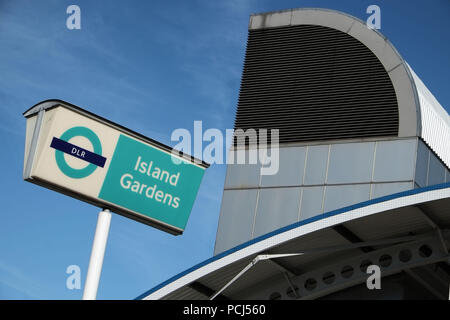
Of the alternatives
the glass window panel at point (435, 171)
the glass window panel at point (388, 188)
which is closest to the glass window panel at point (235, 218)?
the glass window panel at point (388, 188)

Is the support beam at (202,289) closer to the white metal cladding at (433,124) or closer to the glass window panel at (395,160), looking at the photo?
the glass window panel at (395,160)

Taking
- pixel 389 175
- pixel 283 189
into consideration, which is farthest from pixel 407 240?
pixel 283 189

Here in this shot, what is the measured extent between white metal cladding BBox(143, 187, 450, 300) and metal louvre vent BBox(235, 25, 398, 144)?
56.7 ft

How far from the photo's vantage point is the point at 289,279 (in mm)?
21812

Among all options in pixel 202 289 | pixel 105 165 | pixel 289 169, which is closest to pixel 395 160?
pixel 289 169

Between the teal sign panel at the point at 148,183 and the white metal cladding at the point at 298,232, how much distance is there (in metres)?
9.79

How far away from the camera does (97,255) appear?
8867 millimetres

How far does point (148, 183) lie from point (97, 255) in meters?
1.01

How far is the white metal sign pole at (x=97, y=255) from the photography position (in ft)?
28.7

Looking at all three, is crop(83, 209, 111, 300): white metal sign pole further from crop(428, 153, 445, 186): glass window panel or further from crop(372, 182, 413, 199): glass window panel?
crop(428, 153, 445, 186): glass window panel

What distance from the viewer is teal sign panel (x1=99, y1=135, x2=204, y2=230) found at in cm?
912

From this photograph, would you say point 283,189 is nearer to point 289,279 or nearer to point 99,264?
point 289,279

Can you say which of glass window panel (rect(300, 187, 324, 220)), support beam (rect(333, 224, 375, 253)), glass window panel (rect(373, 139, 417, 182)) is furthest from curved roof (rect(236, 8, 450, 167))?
support beam (rect(333, 224, 375, 253))
